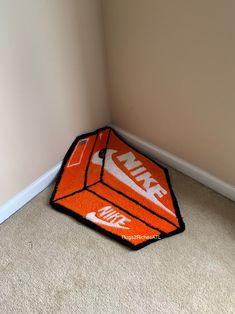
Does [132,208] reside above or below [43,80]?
below

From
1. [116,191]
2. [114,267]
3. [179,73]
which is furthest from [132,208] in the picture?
[179,73]

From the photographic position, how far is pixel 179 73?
4.19 feet

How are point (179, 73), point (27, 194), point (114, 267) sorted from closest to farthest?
point (114, 267) < point (179, 73) < point (27, 194)

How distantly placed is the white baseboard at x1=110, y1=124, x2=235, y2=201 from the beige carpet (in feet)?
0.17

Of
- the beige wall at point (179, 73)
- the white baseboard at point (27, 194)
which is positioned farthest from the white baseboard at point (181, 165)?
the white baseboard at point (27, 194)

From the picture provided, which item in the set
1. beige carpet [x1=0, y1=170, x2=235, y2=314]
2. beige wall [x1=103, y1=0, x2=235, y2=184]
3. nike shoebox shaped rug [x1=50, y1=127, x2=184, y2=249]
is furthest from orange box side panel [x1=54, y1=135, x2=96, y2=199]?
beige wall [x1=103, y1=0, x2=235, y2=184]

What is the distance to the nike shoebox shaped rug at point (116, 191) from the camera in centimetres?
125

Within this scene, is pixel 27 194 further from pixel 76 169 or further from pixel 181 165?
pixel 181 165

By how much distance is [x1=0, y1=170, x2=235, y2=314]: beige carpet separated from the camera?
1.02 metres

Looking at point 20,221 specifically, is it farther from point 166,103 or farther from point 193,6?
point 193,6

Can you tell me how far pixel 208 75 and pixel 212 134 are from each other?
0.83 feet

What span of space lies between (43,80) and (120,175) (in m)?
0.58

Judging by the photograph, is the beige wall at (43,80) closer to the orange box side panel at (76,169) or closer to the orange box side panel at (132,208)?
the orange box side panel at (76,169)

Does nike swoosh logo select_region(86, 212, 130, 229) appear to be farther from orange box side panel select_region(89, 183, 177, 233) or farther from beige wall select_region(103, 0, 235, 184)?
beige wall select_region(103, 0, 235, 184)
